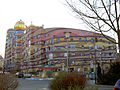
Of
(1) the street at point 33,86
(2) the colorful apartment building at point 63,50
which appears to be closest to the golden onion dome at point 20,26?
(2) the colorful apartment building at point 63,50

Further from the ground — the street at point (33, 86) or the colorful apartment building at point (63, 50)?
the colorful apartment building at point (63, 50)

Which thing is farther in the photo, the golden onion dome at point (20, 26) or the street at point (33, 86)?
the golden onion dome at point (20, 26)

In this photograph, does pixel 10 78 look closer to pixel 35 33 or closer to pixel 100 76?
pixel 100 76

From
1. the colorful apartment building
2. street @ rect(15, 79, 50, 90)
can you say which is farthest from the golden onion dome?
street @ rect(15, 79, 50, 90)

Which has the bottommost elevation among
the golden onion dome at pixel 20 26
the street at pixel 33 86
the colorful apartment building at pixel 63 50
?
the street at pixel 33 86

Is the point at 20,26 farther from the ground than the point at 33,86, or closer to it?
farther from the ground

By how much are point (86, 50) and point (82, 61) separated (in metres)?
4.23

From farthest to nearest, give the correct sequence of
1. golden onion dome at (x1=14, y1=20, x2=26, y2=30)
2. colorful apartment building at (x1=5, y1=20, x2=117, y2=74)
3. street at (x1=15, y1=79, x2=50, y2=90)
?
1. golden onion dome at (x1=14, y1=20, x2=26, y2=30)
2. colorful apartment building at (x1=5, y1=20, x2=117, y2=74)
3. street at (x1=15, y1=79, x2=50, y2=90)

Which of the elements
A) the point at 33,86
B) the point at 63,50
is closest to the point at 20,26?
the point at 63,50

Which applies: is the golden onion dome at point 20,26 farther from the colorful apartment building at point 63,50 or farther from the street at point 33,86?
the street at point 33,86

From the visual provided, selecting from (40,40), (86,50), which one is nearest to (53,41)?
(40,40)

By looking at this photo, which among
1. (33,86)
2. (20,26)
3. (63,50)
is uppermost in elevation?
(20,26)

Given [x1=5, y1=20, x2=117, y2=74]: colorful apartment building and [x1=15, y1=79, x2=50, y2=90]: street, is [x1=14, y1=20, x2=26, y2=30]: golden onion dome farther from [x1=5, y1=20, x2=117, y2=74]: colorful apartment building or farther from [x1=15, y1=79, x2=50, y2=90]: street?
[x1=15, y1=79, x2=50, y2=90]: street

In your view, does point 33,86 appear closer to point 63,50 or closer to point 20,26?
point 63,50
